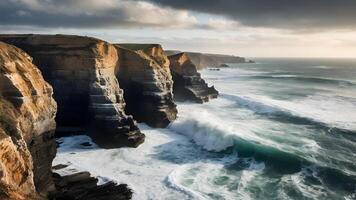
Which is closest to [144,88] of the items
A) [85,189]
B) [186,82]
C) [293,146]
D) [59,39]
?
[59,39]

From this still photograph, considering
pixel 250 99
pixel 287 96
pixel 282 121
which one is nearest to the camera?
pixel 282 121

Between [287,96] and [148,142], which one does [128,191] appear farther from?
[287,96]

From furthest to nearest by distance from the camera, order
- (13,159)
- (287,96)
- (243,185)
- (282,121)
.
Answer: (287,96), (282,121), (243,185), (13,159)

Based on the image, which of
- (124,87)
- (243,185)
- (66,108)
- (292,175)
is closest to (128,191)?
(243,185)

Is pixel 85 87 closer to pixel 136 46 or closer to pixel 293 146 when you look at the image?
pixel 136 46

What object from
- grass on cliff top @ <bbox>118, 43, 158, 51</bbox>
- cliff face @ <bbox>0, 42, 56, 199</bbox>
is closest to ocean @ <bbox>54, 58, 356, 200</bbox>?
cliff face @ <bbox>0, 42, 56, 199</bbox>

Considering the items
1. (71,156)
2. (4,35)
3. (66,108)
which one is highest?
(4,35)

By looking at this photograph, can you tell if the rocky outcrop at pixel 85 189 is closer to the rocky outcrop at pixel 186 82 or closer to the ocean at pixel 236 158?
the ocean at pixel 236 158
